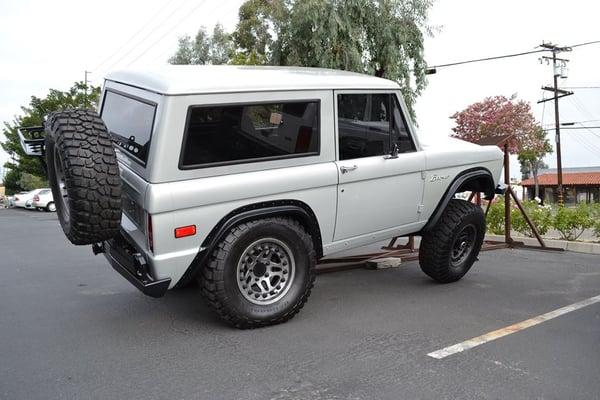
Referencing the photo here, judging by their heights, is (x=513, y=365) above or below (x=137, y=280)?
below

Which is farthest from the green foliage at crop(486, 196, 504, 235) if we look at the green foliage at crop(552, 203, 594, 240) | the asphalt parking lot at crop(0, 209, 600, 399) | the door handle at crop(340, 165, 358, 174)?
the door handle at crop(340, 165, 358, 174)

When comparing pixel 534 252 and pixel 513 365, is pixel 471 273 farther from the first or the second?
pixel 513 365

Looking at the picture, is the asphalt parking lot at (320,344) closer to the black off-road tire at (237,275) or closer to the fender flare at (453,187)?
the black off-road tire at (237,275)

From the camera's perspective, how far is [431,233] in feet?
19.2

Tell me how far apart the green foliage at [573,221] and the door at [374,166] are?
201 inches

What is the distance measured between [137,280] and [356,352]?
1738 mm

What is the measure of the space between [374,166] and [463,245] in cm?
178

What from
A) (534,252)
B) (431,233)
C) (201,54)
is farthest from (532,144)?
(431,233)

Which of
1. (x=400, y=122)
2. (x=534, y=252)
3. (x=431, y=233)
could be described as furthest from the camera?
(x=534, y=252)

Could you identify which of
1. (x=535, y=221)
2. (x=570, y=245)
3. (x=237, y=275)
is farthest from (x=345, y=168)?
(x=535, y=221)

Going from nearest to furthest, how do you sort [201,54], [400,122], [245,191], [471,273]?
1. [245,191]
2. [400,122]
3. [471,273]
4. [201,54]

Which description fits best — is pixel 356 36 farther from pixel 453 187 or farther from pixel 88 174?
pixel 88 174

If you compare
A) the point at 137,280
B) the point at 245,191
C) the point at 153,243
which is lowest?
the point at 137,280

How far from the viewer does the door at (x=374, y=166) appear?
16.3 ft
